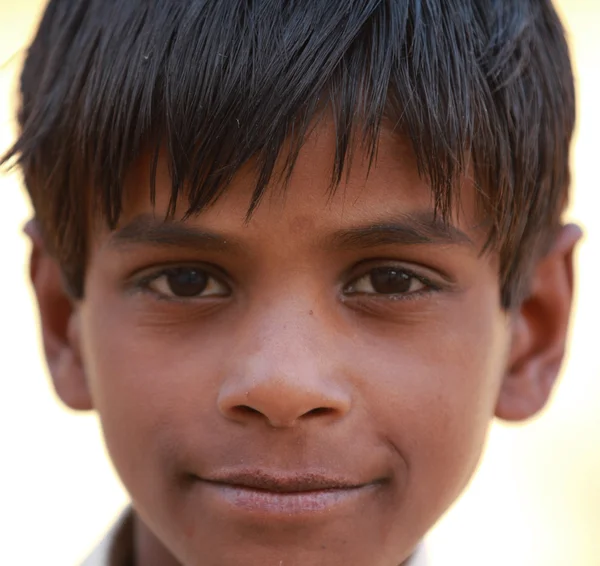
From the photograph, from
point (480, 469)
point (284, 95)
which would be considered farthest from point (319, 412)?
point (480, 469)

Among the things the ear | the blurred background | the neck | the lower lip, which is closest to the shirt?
the neck

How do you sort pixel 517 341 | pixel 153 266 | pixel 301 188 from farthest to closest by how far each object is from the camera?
1. pixel 517 341
2. pixel 153 266
3. pixel 301 188

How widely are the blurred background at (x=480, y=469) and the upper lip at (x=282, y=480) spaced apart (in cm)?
135

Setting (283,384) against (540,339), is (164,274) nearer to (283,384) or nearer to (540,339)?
(283,384)

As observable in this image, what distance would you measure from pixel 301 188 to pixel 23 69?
458mm

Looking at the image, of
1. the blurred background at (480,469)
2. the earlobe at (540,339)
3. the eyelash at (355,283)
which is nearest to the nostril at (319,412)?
the eyelash at (355,283)

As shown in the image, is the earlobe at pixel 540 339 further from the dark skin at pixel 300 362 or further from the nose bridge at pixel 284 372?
the nose bridge at pixel 284 372

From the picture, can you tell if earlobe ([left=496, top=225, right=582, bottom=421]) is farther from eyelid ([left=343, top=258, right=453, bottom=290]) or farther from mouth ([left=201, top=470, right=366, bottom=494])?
mouth ([left=201, top=470, right=366, bottom=494])

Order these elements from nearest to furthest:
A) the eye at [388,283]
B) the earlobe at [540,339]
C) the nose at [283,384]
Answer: the nose at [283,384]
the eye at [388,283]
the earlobe at [540,339]

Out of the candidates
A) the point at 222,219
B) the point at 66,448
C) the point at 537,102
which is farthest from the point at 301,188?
the point at 66,448

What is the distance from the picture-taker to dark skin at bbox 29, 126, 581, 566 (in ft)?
Result: 3.31

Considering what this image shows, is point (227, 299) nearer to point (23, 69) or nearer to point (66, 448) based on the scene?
point (23, 69)

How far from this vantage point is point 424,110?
101 cm

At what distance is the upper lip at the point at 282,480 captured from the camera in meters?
1.01
